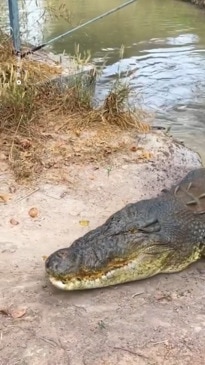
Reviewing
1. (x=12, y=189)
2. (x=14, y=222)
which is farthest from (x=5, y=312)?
(x=12, y=189)

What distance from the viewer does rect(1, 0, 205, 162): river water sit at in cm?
759

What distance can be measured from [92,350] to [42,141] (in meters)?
2.91

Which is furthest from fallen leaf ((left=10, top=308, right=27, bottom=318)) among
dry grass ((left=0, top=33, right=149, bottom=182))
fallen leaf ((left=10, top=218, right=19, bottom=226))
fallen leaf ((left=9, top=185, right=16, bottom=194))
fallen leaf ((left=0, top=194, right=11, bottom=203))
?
dry grass ((left=0, top=33, right=149, bottom=182))

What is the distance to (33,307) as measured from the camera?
329 cm

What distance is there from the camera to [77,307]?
330 cm

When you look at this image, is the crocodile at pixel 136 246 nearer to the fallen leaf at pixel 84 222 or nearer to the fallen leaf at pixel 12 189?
the fallen leaf at pixel 84 222

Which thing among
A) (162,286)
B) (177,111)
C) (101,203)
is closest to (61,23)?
(177,111)

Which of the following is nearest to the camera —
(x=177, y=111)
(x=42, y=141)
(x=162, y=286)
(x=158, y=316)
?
(x=158, y=316)

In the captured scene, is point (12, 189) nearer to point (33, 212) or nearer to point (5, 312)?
point (33, 212)

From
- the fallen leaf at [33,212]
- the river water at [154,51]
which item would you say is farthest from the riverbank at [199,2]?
the fallen leaf at [33,212]

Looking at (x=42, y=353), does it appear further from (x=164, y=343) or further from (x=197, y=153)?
(x=197, y=153)

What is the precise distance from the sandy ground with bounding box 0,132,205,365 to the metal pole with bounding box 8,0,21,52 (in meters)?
2.70

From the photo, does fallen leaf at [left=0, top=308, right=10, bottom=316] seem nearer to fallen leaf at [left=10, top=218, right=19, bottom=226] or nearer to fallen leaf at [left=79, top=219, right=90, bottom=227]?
fallen leaf at [left=10, top=218, right=19, bottom=226]

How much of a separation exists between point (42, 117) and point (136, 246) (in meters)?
2.65
